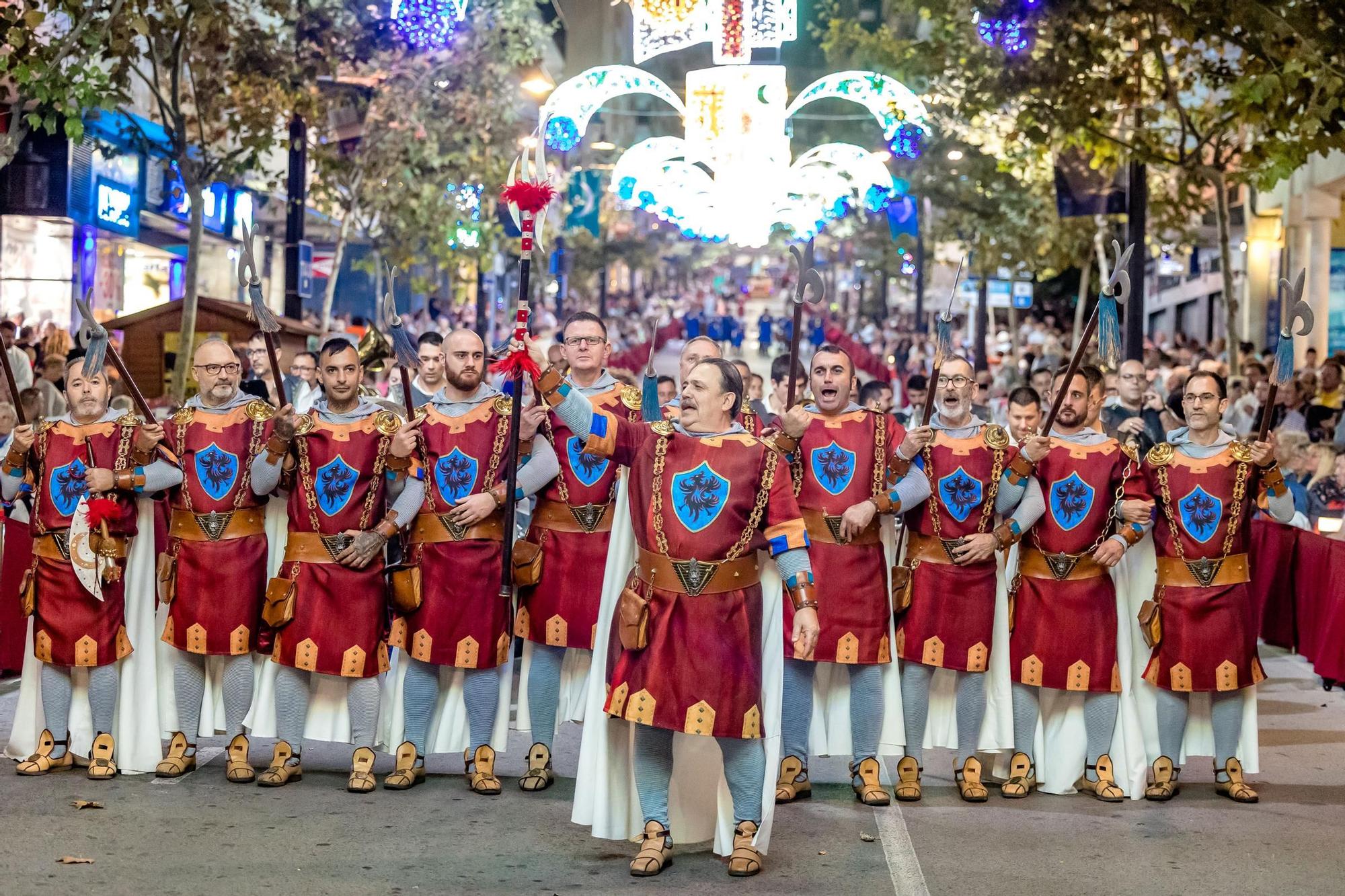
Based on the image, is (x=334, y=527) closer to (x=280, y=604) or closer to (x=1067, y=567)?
(x=280, y=604)

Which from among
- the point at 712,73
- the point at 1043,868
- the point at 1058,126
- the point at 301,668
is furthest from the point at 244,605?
the point at 712,73

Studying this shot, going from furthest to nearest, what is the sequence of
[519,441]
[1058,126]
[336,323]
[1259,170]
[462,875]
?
[336,323] → [1058,126] → [1259,170] → [519,441] → [462,875]

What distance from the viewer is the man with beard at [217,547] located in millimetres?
7570

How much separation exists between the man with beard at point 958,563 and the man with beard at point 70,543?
3.24 meters

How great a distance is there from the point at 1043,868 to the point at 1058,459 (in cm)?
194

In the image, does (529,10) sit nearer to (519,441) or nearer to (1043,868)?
(519,441)

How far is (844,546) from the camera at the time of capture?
24.7 ft

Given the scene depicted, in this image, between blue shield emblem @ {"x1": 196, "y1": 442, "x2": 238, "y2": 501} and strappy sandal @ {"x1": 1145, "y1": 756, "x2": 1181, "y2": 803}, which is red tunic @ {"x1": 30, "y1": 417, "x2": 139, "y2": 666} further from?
strappy sandal @ {"x1": 1145, "y1": 756, "x2": 1181, "y2": 803}

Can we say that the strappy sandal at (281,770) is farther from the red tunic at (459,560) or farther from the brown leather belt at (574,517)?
the brown leather belt at (574,517)

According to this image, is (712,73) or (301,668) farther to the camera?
(712,73)

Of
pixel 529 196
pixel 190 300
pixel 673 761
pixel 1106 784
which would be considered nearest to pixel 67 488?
pixel 529 196

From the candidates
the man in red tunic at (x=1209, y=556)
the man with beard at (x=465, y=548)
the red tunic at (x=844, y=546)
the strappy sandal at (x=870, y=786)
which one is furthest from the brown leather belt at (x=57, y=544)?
the man in red tunic at (x=1209, y=556)

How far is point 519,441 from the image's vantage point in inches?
295

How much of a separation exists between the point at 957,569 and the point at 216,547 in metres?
3.19
